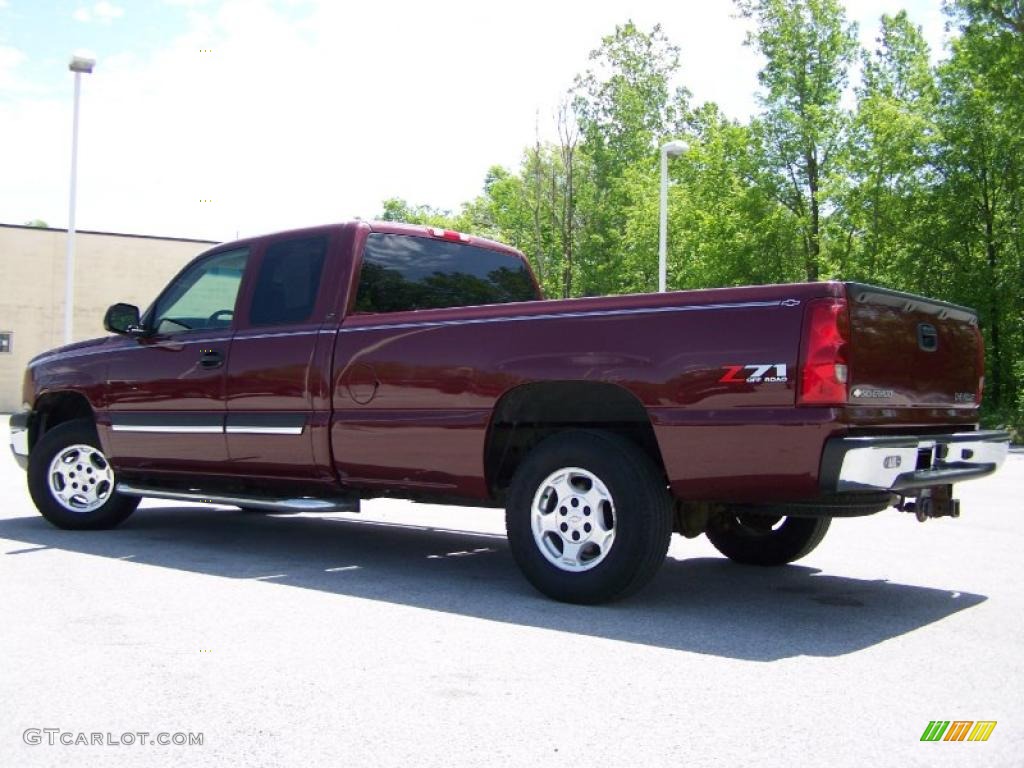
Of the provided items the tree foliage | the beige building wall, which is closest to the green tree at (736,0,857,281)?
the tree foliage

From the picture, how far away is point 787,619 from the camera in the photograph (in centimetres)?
534

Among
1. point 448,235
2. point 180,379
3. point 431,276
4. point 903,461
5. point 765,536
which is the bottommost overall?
point 765,536

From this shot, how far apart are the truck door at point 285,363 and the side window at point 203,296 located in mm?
215

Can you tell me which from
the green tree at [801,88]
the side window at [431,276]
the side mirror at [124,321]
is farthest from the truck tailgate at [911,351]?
the green tree at [801,88]

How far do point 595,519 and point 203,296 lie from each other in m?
3.58

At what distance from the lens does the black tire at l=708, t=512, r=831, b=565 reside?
666cm

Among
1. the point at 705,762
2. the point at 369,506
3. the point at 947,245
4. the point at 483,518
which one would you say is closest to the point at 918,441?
the point at 705,762

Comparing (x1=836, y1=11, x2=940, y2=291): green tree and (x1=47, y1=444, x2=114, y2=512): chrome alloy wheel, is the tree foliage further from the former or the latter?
(x1=47, y1=444, x2=114, y2=512): chrome alloy wheel

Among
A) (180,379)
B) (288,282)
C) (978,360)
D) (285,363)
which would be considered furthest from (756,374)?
(180,379)

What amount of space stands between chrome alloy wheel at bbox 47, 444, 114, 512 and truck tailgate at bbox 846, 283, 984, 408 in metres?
5.56

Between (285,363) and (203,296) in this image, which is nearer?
(285,363)

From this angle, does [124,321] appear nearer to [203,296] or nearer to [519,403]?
[203,296]

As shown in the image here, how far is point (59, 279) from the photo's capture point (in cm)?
3953

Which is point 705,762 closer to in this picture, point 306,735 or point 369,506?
point 306,735
